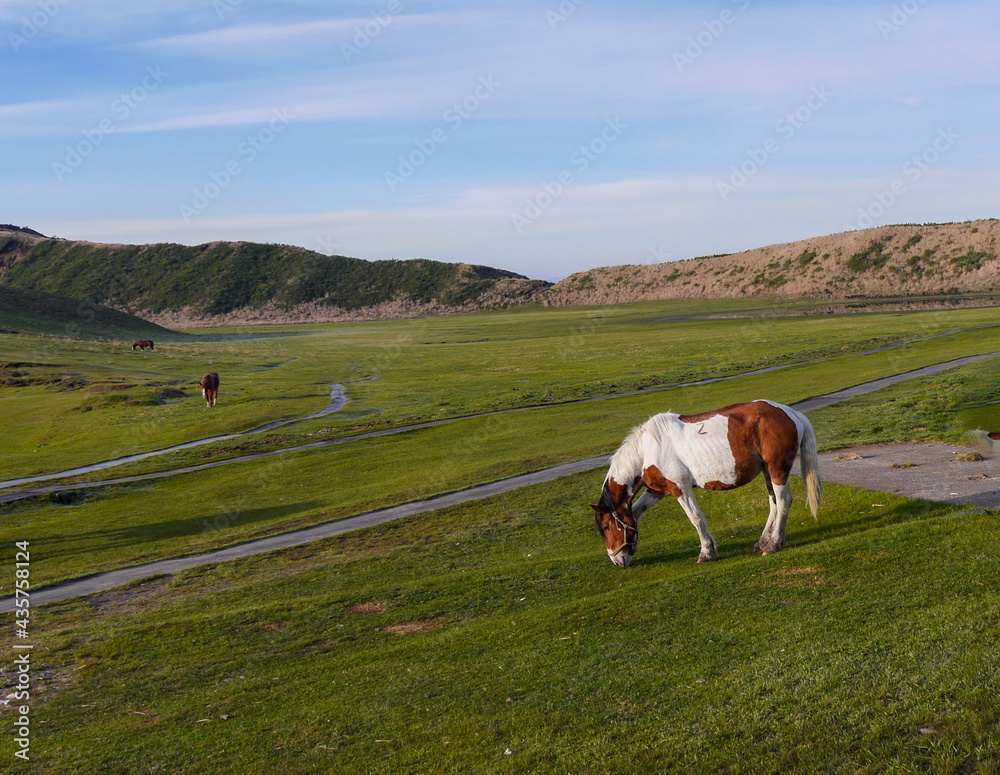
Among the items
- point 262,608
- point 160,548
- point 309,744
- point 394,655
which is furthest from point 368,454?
point 309,744

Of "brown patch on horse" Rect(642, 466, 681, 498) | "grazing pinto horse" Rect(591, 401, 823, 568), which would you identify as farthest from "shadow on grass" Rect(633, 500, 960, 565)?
"brown patch on horse" Rect(642, 466, 681, 498)

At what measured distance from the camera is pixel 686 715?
34.2ft

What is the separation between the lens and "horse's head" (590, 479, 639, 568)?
19500 millimetres

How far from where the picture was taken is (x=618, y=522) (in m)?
19.6

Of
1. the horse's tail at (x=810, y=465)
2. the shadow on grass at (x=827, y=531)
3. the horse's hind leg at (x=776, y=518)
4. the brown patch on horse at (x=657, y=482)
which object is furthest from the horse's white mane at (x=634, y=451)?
the horse's tail at (x=810, y=465)

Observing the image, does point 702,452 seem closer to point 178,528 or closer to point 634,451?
point 634,451

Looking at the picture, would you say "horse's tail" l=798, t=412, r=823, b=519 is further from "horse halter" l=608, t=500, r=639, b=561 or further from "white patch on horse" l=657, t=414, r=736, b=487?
"horse halter" l=608, t=500, r=639, b=561

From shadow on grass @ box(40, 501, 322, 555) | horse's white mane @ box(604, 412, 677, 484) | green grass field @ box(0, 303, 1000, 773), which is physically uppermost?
horse's white mane @ box(604, 412, 677, 484)

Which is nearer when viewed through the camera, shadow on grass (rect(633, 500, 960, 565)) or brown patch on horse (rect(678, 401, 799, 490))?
brown patch on horse (rect(678, 401, 799, 490))

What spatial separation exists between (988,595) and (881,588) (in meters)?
1.84

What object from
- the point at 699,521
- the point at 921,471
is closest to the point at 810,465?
the point at 699,521

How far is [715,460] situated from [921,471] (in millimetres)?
10073

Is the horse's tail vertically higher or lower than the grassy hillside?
lower

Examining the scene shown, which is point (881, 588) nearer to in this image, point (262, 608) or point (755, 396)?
point (262, 608)
